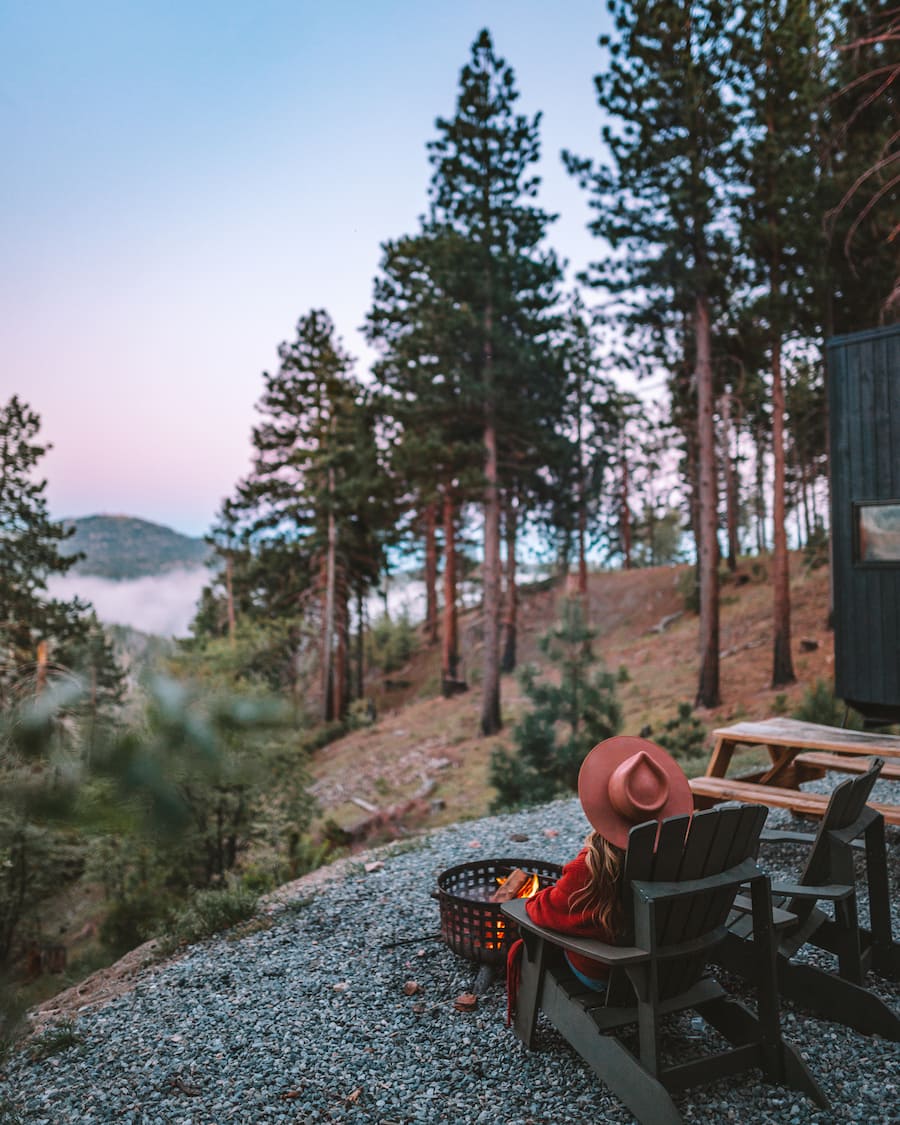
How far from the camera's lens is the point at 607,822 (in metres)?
2.36

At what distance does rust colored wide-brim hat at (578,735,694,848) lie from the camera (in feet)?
7.64

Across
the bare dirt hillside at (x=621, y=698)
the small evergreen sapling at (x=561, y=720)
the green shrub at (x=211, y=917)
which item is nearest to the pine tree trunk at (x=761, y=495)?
the bare dirt hillside at (x=621, y=698)

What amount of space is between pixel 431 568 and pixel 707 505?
507 inches

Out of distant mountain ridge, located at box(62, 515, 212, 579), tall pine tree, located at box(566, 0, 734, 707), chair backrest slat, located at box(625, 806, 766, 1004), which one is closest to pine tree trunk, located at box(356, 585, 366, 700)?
tall pine tree, located at box(566, 0, 734, 707)

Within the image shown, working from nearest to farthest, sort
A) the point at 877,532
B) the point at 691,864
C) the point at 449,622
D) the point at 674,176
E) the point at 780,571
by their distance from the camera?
the point at 691,864
the point at 877,532
the point at 674,176
the point at 780,571
the point at 449,622

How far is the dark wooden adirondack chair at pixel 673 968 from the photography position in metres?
2.15

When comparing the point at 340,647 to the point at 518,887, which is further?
the point at 340,647

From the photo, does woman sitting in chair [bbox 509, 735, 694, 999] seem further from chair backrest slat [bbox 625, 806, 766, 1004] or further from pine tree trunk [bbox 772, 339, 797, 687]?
pine tree trunk [bbox 772, 339, 797, 687]

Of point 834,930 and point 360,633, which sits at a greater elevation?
point 360,633

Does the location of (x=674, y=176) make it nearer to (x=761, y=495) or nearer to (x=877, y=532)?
(x=877, y=532)

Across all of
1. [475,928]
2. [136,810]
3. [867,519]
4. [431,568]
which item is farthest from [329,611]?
[475,928]

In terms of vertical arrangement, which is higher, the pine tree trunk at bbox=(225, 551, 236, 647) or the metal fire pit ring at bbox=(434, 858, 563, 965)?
the pine tree trunk at bbox=(225, 551, 236, 647)

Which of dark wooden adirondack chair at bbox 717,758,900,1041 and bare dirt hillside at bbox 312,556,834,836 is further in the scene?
bare dirt hillside at bbox 312,556,834,836

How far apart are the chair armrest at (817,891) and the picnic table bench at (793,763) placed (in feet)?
3.68
